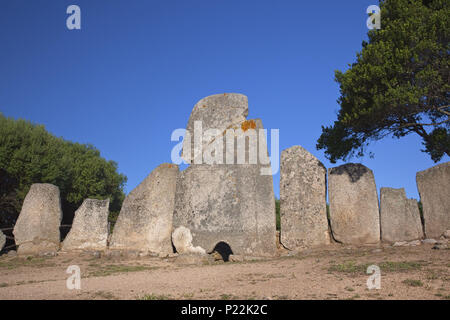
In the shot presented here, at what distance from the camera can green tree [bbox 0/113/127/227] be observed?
18266 millimetres

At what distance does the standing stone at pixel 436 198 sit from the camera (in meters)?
12.1


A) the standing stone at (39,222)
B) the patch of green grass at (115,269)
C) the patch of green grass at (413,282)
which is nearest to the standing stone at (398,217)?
the patch of green grass at (413,282)

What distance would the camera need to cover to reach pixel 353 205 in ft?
42.2

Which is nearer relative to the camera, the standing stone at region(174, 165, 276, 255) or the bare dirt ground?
the bare dirt ground

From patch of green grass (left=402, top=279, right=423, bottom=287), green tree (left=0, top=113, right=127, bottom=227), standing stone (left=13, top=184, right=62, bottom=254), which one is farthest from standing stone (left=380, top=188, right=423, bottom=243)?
green tree (left=0, top=113, right=127, bottom=227)

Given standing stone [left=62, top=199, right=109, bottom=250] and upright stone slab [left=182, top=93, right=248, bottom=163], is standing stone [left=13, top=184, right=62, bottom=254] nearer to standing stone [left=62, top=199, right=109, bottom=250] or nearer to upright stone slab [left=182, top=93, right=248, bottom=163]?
standing stone [left=62, top=199, right=109, bottom=250]

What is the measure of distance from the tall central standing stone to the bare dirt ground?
1498 mm

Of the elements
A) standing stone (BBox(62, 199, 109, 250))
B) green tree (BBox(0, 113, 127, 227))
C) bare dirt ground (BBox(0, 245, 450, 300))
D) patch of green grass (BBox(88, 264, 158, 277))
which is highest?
green tree (BBox(0, 113, 127, 227))

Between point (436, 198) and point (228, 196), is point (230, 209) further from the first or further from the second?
point (436, 198)

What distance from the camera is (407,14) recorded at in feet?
41.8

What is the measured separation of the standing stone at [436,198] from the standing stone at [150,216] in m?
8.23

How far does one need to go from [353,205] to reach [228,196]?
3981 mm
